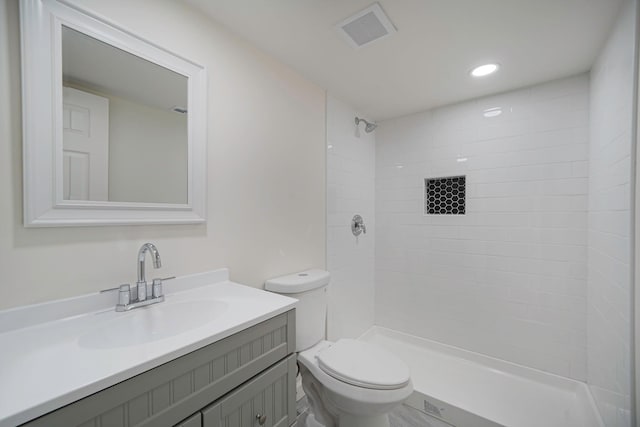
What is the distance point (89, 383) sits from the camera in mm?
581

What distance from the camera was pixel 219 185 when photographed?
1.38m

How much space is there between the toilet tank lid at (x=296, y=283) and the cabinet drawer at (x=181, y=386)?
1.49ft

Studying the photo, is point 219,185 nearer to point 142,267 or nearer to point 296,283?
point 142,267

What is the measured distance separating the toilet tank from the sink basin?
47cm

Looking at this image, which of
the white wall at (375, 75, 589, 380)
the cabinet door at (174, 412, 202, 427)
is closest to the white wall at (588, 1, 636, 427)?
the white wall at (375, 75, 589, 380)

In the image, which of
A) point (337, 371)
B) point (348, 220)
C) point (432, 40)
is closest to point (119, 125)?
point (337, 371)

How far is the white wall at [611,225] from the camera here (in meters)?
1.18

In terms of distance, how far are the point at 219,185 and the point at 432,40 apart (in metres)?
1.39

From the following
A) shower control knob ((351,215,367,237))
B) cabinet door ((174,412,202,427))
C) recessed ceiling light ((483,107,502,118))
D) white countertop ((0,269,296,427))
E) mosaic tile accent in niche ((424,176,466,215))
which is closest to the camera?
white countertop ((0,269,296,427))

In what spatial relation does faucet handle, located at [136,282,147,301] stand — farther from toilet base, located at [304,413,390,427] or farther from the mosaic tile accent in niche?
the mosaic tile accent in niche

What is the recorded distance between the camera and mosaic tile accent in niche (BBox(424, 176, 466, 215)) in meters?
A: 2.29

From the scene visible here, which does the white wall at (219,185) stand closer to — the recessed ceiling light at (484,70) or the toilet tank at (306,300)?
the toilet tank at (306,300)

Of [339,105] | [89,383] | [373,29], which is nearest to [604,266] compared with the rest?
[373,29]

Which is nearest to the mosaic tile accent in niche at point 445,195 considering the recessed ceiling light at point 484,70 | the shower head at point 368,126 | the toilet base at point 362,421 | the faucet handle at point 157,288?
the shower head at point 368,126
